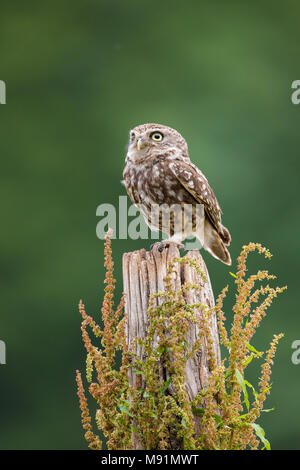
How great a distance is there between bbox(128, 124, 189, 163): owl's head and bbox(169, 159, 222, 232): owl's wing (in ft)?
0.34

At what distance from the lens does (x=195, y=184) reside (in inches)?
128

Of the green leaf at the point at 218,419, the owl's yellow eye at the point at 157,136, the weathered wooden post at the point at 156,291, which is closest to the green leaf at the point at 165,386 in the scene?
the weathered wooden post at the point at 156,291

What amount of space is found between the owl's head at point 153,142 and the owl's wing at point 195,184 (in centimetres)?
10

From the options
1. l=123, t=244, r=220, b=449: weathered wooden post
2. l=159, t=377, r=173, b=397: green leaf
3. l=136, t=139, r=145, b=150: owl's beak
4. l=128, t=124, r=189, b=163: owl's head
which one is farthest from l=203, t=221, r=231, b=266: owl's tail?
l=159, t=377, r=173, b=397: green leaf

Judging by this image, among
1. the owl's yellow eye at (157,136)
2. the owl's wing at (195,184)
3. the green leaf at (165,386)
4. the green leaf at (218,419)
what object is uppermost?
the owl's yellow eye at (157,136)

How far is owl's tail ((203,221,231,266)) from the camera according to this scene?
3.45m

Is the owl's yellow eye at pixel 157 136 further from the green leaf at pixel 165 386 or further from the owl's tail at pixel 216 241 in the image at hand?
the green leaf at pixel 165 386

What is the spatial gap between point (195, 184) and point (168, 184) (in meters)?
0.15

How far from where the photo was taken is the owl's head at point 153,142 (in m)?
3.31

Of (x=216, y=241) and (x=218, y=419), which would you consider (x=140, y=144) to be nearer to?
(x=216, y=241)

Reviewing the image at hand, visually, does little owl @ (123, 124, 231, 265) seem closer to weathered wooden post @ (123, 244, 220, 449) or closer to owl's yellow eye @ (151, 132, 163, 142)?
owl's yellow eye @ (151, 132, 163, 142)

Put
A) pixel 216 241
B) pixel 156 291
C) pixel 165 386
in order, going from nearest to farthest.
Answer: pixel 165 386 < pixel 156 291 < pixel 216 241

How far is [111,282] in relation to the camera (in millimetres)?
2197

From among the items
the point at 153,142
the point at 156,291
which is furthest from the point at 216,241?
the point at 156,291
